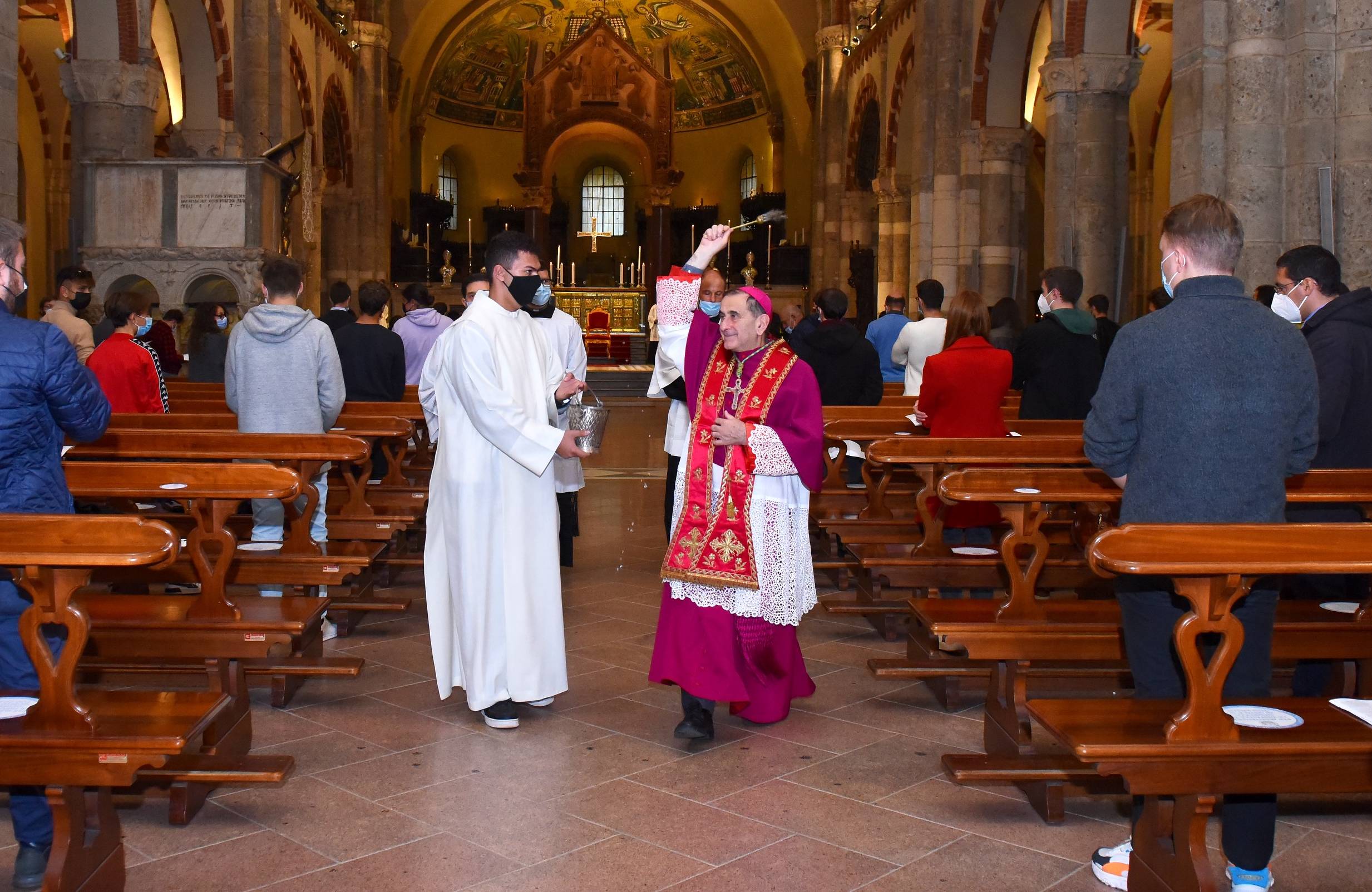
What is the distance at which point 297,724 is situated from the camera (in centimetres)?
487

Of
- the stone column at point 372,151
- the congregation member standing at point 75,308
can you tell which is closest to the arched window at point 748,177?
the stone column at point 372,151

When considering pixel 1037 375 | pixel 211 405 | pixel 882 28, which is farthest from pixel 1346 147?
pixel 882 28

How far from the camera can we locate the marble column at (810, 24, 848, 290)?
2538cm

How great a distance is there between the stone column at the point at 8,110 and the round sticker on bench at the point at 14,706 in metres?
5.81

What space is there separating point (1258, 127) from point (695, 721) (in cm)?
557

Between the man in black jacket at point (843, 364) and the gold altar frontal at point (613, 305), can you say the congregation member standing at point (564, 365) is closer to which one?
the man in black jacket at point (843, 364)

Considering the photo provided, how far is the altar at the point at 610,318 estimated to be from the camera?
28.9 meters

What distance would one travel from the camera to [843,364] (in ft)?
27.6

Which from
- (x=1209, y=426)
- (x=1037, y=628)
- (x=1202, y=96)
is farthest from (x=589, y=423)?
(x=1202, y=96)

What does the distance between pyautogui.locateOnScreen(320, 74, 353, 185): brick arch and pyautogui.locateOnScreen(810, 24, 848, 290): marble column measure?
9.12 m

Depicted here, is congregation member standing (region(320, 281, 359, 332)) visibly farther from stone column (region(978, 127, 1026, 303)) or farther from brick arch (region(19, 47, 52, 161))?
brick arch (region(19, 47, 52, 161))

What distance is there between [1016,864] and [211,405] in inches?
266

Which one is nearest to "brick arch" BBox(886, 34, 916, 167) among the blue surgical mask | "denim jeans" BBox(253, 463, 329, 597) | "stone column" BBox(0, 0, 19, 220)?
"stone column" BBox(0, 0, 19, 220)

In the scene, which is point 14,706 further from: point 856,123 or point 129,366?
point 856,123
